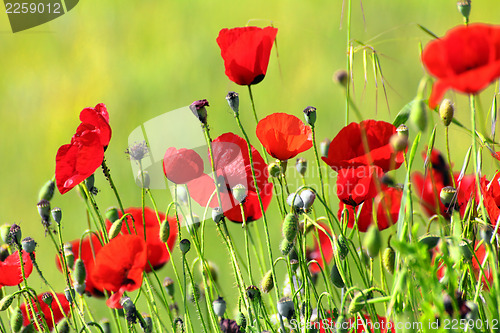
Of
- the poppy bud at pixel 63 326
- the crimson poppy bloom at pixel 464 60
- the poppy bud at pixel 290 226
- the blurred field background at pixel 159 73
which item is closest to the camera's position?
the crimson poppy bloom at pixel 464 60

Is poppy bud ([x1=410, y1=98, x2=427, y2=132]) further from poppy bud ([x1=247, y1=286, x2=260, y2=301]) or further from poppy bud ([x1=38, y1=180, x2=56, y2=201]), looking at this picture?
poppy bud ([x1=38, y1=180, x2=56, y2=201])

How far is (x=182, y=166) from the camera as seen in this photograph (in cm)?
51

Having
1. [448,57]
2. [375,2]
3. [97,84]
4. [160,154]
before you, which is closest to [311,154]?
[375,2]

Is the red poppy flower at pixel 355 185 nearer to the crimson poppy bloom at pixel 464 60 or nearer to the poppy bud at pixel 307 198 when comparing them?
the poppy bud at pixel 307 198

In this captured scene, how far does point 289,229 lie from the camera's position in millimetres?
438

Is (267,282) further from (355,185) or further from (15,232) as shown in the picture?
(15,232)

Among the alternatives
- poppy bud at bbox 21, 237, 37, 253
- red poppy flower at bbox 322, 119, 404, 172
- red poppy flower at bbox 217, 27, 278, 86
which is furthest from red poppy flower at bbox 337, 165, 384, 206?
poppy bud at bbox 21, 237, 37, 253

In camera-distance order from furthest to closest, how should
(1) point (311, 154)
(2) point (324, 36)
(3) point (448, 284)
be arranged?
(2) point (324, 36) < (1) point (311, 154) < (3) point (448, 284)

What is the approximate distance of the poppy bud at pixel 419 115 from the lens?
352 mm

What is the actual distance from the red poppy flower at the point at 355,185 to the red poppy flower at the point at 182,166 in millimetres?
112

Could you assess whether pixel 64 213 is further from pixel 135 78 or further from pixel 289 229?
pixel 289 229

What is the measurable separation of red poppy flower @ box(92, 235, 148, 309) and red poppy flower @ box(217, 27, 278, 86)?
157 millimetres

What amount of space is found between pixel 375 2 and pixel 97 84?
0.82 m

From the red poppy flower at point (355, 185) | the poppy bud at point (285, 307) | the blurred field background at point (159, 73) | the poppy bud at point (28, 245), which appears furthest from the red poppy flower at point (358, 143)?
the blurred field background at point (159, 73)
